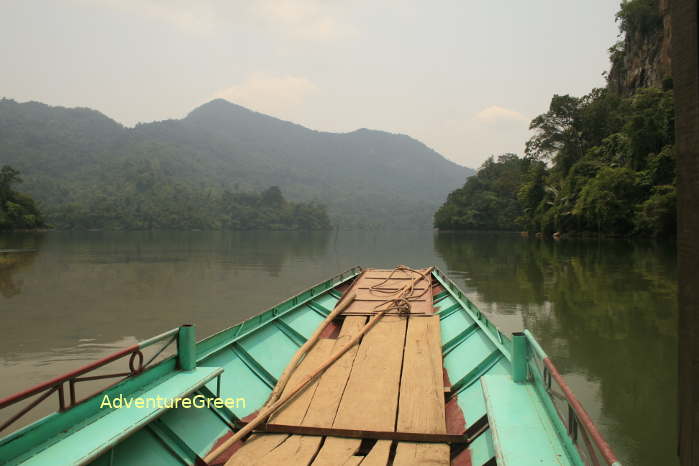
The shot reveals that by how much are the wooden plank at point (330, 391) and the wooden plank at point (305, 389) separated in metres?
0.05

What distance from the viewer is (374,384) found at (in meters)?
3.77

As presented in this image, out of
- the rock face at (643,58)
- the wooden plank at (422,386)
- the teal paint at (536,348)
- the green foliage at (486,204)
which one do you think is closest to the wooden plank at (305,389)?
the wooden plank at (422,386)

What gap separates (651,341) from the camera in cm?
819

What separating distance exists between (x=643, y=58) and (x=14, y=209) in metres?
61.1

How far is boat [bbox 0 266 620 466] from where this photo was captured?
95.9 inches

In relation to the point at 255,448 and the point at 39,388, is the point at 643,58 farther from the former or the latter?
the point at 39,388

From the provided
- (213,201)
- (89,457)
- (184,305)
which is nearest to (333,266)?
(184,305)

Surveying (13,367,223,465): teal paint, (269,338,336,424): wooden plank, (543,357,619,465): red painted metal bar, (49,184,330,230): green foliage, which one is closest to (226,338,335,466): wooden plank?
(269,338,336,424): wooden plank

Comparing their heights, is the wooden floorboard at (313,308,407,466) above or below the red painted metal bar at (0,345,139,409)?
below

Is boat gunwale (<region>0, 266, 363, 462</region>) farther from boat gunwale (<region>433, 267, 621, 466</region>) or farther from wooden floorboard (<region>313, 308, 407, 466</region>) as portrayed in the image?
boat gunwale (<region>433, 267, 621, 466</region>)

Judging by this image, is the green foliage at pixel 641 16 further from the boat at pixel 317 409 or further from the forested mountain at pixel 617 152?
the boat at pixel 317 409

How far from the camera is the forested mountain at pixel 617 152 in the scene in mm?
27719

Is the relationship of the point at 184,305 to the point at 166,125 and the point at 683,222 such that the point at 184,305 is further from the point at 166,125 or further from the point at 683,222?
the point at 166,125

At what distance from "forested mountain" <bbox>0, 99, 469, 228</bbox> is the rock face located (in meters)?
67.4
